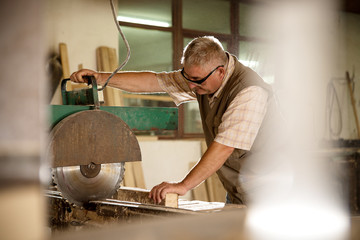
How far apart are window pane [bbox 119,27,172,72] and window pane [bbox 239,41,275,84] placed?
103cm

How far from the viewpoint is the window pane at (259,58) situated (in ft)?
17.7

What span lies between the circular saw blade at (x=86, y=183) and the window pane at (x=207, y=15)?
3.27 metres

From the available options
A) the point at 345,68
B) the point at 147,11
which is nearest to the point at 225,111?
the point at 147,11

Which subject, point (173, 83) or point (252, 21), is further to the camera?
point (252, 21)

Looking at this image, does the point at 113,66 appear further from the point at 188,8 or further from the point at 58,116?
the point at 58,116

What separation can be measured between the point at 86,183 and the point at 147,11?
123 inches

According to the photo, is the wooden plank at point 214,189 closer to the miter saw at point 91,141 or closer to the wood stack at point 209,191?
the wood stack at point 209,191

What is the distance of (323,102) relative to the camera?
236 inches

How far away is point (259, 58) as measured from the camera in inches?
214

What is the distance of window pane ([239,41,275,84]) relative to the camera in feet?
17.7

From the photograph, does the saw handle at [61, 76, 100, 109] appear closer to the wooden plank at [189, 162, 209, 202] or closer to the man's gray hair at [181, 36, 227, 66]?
the man's gray hair at [181, 36, 227, 66]

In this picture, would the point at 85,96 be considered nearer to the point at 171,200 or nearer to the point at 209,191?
the point at 171,200

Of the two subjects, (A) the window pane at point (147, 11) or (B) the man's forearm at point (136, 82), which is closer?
(B) the man's forearm at point (136, 82)

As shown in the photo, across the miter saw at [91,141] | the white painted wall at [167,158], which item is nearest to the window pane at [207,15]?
the white painted wall at [167,158]
